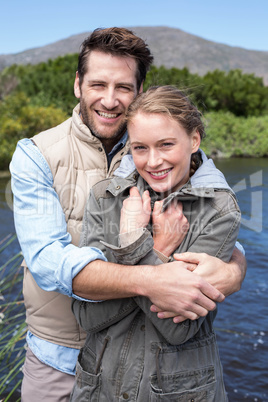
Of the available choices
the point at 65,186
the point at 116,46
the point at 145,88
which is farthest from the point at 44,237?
the point at 145,88

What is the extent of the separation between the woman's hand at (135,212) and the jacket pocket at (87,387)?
0.68 meters

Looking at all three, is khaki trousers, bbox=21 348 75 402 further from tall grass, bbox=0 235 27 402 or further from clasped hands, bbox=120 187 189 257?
clasped hands, bbox=120 187 189 257

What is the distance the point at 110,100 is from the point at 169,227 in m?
0.84

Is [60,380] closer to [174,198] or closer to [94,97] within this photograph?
[174,198]

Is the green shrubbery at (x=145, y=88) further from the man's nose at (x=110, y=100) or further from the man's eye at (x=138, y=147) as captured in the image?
the man's eye at (x=138, y=147)

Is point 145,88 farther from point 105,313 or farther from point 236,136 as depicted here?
point 105,313

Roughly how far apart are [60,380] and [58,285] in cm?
74

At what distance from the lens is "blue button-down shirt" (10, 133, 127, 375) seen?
1.97 m

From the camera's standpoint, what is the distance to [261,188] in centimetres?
1698

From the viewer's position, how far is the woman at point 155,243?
74.9 inches

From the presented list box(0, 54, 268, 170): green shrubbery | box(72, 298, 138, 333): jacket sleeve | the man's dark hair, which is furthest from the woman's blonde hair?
box(0, 54, 268, 170): green shrubbery

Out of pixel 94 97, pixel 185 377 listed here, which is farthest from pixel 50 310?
pixel 94 97

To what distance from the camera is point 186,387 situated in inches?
75.6

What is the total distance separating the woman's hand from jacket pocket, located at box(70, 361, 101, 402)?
68cm
